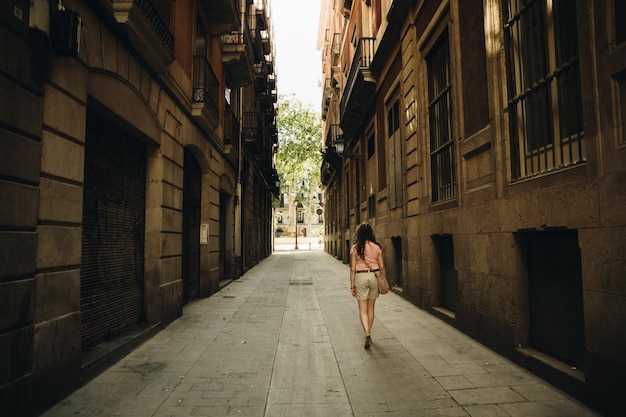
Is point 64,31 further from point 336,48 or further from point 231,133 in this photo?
point 336,48

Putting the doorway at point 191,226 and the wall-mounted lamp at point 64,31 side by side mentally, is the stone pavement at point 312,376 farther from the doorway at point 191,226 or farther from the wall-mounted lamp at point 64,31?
the wall-mounted lamp at point 64,31

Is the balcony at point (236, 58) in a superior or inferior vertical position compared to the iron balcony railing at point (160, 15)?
superior

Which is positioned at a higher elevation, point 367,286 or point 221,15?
point 221,15

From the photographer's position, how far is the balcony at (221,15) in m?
10.3

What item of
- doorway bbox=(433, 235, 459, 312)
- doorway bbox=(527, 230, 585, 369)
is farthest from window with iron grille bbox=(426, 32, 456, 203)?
doorway bbox=(527, 230, 585, 369)

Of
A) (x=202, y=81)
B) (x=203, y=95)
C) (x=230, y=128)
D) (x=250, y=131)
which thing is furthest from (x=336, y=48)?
(x=203, y=95)

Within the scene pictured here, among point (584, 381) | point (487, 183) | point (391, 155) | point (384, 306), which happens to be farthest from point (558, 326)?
point (391, 155)

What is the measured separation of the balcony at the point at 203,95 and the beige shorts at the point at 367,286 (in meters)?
5.59

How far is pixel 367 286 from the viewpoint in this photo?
6.09 metres

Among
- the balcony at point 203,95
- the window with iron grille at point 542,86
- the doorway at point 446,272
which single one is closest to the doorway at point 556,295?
the window with iron grille at point 542,86

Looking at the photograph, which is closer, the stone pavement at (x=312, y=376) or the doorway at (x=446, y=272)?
the stone pavement at (x=312, y=376)

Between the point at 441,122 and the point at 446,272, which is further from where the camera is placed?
the point at 441,122

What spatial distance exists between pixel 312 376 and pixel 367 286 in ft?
5.91

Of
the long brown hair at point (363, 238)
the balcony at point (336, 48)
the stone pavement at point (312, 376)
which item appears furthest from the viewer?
the balcony at point (336, 48)
